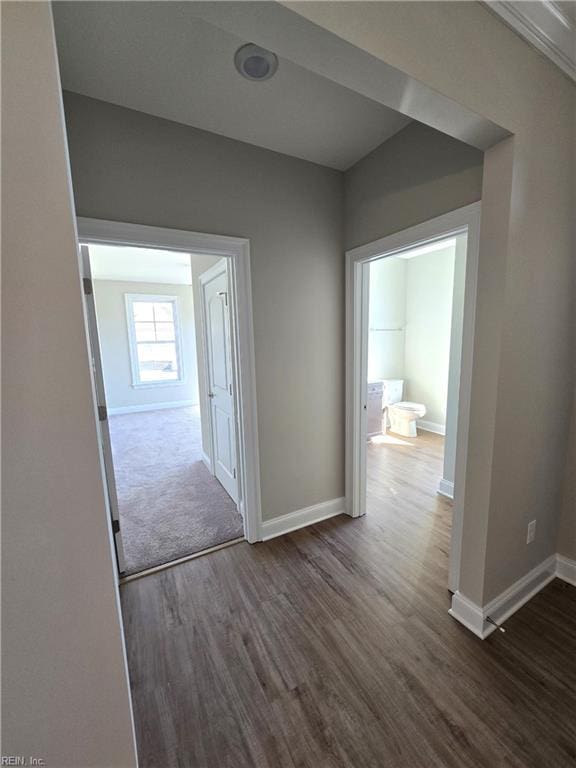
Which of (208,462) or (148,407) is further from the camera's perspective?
(148,407)

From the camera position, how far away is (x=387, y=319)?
5223 mm

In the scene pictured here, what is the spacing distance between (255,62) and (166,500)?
3199 mm

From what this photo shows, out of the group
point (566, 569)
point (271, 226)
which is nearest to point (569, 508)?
point (566, 569)

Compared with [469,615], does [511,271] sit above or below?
above

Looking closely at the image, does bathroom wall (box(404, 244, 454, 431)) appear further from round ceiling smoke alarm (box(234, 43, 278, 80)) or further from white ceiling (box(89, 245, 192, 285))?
round ceiling smoke alarm (box(234, 43, 278, 80))

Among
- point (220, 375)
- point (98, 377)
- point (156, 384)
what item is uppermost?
point (98, 377)

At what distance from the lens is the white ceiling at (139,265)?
4484mm

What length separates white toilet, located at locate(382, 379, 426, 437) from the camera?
4.66 m

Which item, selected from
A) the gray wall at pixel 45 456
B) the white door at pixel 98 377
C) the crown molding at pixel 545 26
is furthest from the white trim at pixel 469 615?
the crown molding at pixel 545 26

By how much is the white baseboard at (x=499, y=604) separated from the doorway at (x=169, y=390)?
1.35 meters

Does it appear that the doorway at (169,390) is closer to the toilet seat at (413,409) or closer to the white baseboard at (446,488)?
the white baseboard at (446,488)

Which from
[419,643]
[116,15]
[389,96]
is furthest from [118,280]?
[419,643]

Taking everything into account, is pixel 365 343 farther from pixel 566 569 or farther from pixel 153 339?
pixel 153 339

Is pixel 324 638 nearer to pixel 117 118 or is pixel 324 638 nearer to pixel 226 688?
pixel 226 688
